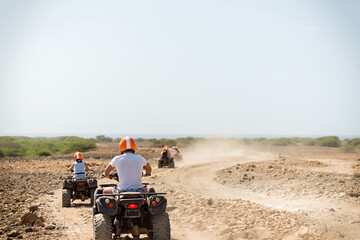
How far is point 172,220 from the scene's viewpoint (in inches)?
462

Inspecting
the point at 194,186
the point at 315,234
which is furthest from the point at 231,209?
the point at 194,186

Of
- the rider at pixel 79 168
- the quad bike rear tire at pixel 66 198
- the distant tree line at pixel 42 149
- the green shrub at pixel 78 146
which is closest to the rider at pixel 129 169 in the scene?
the quad bike rear tire at pixel 66 198

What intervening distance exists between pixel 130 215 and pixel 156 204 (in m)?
0.53

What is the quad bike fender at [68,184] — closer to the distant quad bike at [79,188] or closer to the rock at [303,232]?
the distant quad bike at [79,188]

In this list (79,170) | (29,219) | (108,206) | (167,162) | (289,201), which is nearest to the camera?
(108,206)

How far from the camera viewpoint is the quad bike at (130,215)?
7.45m

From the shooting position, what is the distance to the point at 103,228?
7480 millimetres

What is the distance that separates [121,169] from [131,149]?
0.46m

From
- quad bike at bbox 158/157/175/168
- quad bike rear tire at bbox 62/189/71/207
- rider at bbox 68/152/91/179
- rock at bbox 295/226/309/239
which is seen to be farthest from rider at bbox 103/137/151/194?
Result: quad bike at bbox 158/157/175/168

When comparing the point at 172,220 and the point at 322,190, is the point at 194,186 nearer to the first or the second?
the point at 322,190

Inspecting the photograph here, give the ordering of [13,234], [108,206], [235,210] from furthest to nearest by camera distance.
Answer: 1. [235,210]
2. [13,234]
3. [108,206]

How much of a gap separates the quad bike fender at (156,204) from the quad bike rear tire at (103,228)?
0.83 meters

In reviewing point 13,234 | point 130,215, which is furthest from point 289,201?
point 13,234

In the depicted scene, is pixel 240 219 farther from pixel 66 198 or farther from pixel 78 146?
pixel 78 146
